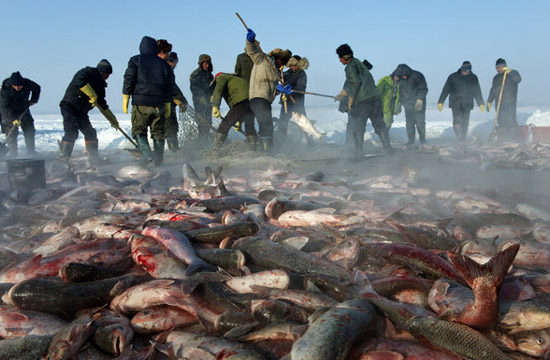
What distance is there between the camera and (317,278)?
276 cm

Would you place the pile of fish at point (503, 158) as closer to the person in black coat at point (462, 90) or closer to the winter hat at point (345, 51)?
the winter hat at point (345, 51)

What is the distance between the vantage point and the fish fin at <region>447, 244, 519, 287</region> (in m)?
2.22

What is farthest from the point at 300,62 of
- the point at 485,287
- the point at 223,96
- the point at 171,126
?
the point at 485,287

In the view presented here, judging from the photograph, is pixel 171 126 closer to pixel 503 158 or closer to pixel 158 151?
pixel 158 151

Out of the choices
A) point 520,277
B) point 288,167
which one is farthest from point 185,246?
point 288,167

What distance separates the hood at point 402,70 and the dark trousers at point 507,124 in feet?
14.4

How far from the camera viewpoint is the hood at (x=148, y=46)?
365 inches

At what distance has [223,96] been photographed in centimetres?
1097

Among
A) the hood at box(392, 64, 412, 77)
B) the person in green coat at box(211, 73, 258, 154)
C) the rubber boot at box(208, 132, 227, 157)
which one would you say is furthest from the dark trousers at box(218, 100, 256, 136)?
the hood at box(392, 64, 412, 77)

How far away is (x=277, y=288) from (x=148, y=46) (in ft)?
27.0

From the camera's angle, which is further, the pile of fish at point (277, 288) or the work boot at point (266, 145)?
the work boot at point (266, 145)

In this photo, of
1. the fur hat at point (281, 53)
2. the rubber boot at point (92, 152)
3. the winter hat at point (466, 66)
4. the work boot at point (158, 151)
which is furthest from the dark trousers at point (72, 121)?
the winter hat at point (466, 66)

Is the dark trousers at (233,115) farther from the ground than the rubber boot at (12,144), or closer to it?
farther from the ground

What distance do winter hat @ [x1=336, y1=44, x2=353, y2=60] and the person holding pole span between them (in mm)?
8252
